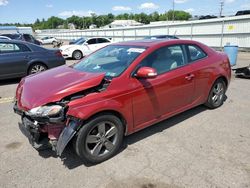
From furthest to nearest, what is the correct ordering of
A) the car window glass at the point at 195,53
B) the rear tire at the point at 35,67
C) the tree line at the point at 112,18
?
1. the tree line at the point at 112,18
2. the rear tire at the point at 35,67
3. the car window glass at the point at 195,53

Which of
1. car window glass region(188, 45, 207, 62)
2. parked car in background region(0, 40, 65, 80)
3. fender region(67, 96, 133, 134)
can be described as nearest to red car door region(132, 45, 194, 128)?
fender region(67, 96, 133, 134)

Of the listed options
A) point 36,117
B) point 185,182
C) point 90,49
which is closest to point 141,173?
point 185,182

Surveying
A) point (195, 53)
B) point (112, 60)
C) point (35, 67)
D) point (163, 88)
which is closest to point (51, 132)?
point (112, 60)

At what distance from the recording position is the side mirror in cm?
338

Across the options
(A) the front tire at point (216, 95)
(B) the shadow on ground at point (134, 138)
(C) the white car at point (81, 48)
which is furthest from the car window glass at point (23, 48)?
(C) the white car at point (81, 48)

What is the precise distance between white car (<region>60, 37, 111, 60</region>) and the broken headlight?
508 inches

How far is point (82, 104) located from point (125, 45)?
5.71 ft

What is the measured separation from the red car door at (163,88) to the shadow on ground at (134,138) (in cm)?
36

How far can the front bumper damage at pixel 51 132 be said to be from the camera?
2965 mm

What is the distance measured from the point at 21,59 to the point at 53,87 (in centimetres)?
561

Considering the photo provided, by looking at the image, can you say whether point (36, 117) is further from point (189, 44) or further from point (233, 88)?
point (233, 88)

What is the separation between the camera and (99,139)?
3.30 m

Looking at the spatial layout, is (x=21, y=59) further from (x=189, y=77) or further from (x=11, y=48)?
(x=189, y=77)

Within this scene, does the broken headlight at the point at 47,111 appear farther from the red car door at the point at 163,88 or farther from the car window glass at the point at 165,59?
the car window glass at the point at 165,59
